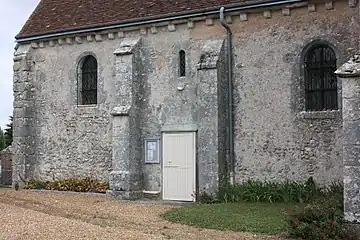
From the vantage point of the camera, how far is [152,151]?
1781cm

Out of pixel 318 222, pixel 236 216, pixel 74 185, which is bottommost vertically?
pixel 236 216

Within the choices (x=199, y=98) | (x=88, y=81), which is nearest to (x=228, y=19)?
(x=199, y=98)

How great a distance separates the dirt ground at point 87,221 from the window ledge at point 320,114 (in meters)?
4.50

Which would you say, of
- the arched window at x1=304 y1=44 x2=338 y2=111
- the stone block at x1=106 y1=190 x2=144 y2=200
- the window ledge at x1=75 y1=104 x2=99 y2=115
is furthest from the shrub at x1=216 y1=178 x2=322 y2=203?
the window ledge at x1=75 y1=104 x2=99 y2=115

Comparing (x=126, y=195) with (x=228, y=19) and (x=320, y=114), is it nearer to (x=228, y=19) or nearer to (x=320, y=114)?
(x=228, y=19)

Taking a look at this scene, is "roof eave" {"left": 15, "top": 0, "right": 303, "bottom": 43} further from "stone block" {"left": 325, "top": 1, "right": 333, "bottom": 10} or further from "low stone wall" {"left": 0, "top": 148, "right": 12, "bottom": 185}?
"low stone wall" {"left": 0, "top": 148, "right": 12, "bottom": 185}

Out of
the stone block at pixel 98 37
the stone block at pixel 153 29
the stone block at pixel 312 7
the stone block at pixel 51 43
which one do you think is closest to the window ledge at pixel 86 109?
the stone block at pixel 98 37

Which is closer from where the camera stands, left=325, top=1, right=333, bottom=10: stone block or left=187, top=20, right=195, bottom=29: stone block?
left=325, top=1, right=333, bottom=10: stone block

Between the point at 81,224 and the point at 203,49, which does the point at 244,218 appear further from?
the point at 203,49

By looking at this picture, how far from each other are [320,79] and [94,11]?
8.55 m

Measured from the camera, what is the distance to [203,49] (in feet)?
55.0

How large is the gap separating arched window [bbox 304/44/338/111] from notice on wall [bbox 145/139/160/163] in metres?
4.93

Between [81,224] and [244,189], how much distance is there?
524 centimetres

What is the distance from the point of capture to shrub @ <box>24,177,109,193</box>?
61.7ft
